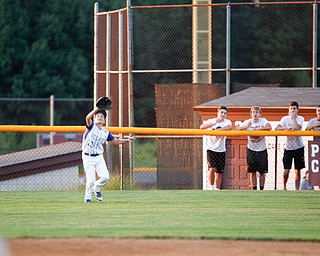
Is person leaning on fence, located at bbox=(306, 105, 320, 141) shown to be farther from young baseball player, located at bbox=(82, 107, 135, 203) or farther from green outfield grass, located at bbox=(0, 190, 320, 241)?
young baseball player, located at bbox=(82, 107, 135, 203)

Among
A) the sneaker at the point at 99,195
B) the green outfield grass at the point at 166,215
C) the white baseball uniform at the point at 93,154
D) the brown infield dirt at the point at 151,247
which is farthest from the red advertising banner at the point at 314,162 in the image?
the brown infield dirt at the point at 151,247

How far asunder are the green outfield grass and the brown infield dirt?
1.08ft

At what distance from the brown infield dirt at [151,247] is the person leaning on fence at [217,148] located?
7958 mm

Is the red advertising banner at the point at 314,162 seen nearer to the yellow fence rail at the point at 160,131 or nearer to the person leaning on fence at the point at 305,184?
the yellow fence rail at the point at 160,131

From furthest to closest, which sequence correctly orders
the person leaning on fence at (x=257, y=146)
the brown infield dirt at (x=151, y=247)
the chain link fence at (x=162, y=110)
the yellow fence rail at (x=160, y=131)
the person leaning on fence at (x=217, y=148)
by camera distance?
the chain link fence at (x=162, y=110) → the person leaning on fence at (x=217, y=148) → the person leaning on fence at (x=257, y=146) → the yellow fence rail at (x=160, y=131) → the brown infield dirt at (x=151, y=247)

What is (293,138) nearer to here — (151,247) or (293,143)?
(293,143)

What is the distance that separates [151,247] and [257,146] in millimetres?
8612

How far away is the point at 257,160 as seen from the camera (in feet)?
67.9

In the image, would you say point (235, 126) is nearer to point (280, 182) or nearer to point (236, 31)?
point (280, 182)

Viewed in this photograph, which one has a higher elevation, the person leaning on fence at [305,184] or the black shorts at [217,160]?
the black shorts at [217,160]

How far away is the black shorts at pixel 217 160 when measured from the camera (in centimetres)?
2092

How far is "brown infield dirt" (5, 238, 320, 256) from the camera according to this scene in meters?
12.0

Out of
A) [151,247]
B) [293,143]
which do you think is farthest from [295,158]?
[151,247]

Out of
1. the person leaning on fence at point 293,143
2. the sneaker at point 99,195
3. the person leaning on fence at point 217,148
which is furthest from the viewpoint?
the person leaning on fence at point 217,148
